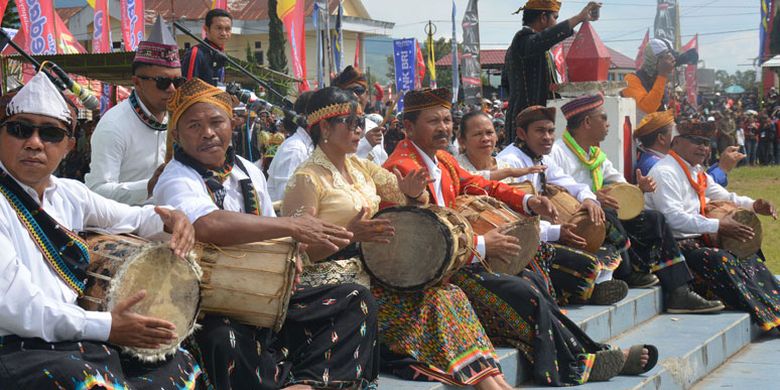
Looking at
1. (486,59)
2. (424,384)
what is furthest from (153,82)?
(486,59)

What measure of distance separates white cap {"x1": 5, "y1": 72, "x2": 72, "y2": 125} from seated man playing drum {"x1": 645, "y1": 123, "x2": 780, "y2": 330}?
5684 mm

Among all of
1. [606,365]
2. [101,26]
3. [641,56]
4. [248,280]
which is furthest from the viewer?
[101,26]

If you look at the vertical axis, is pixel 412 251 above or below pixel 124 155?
below

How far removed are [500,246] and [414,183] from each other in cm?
73

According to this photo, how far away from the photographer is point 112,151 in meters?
5.21

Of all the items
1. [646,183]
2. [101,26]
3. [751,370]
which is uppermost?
[101,26]

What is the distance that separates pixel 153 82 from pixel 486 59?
51.5 metres

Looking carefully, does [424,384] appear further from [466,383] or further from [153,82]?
[153,82]

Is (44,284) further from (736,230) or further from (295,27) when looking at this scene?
(295,27)

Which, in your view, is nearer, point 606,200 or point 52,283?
point 52,283

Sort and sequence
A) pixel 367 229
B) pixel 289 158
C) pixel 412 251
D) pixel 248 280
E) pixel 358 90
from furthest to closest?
pixel 358 90
pixel 289 158
pixel 412 251
pixel 367 229
pixel 248 280

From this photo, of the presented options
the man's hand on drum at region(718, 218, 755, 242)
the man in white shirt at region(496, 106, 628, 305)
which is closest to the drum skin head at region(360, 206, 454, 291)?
the man in white shirt at region(496, 106, 628, 305)

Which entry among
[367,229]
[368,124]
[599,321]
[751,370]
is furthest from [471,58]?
[367,229]

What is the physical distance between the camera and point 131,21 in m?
17.5
